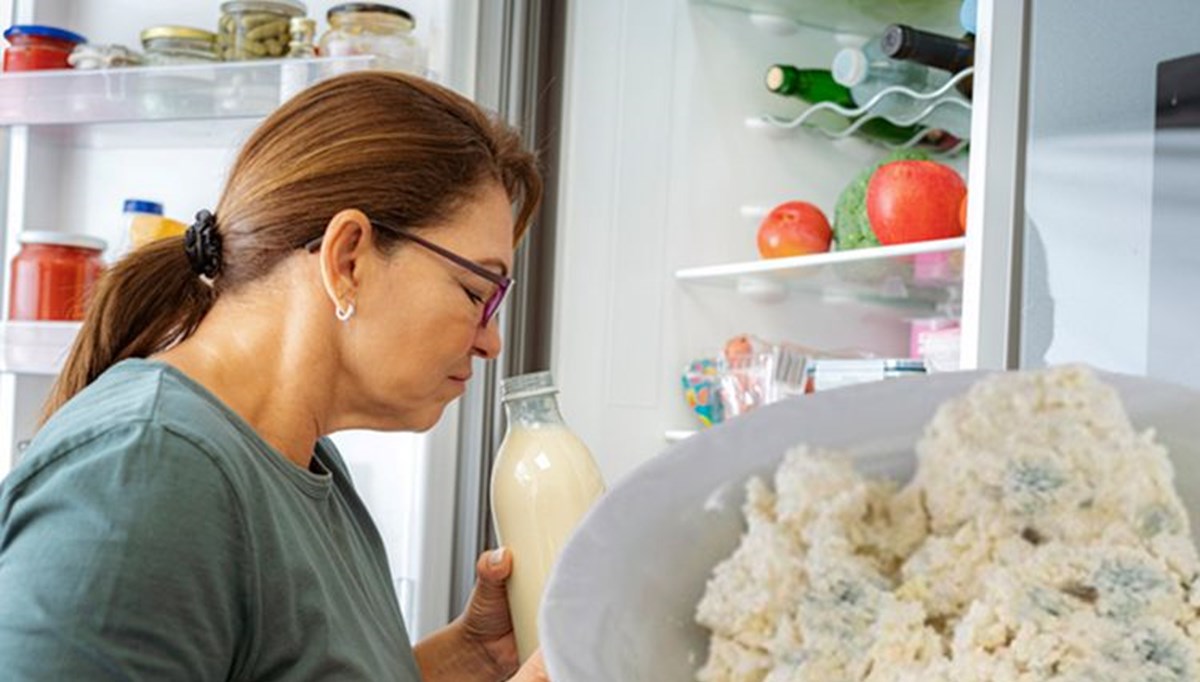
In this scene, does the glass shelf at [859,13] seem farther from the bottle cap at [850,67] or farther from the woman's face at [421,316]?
the woman's face at [421,316]

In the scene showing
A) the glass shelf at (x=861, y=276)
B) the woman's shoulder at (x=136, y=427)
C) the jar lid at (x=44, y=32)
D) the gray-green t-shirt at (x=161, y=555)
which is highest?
the jar lid at (x=44, y=32)

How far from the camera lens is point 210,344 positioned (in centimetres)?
94

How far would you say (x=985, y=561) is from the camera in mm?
362

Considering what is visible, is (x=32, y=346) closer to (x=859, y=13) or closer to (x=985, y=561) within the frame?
(x=859, y=13)

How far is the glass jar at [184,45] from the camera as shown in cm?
184

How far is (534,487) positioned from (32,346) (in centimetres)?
112

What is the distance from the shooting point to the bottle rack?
164 centimetres

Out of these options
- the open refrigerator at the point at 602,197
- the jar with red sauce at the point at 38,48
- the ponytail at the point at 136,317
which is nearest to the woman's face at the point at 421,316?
the ponytail at the point at 136,317

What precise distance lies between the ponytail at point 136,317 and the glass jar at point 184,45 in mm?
894

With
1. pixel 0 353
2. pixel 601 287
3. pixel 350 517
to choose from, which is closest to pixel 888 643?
pixel 350 517

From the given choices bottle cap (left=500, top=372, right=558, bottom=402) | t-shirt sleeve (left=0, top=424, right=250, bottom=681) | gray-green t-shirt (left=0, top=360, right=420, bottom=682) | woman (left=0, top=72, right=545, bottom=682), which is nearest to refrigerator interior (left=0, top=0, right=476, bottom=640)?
woman (left=0, top=72, right=545, bottom=682)

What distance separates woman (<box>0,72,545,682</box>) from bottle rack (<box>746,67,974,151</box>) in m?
0.70

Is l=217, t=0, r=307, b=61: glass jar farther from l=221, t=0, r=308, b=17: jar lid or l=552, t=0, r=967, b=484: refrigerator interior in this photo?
l=552, t=0, r=967, b=484: refrigerator interior

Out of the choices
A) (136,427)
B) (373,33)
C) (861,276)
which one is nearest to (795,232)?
(861,276)
